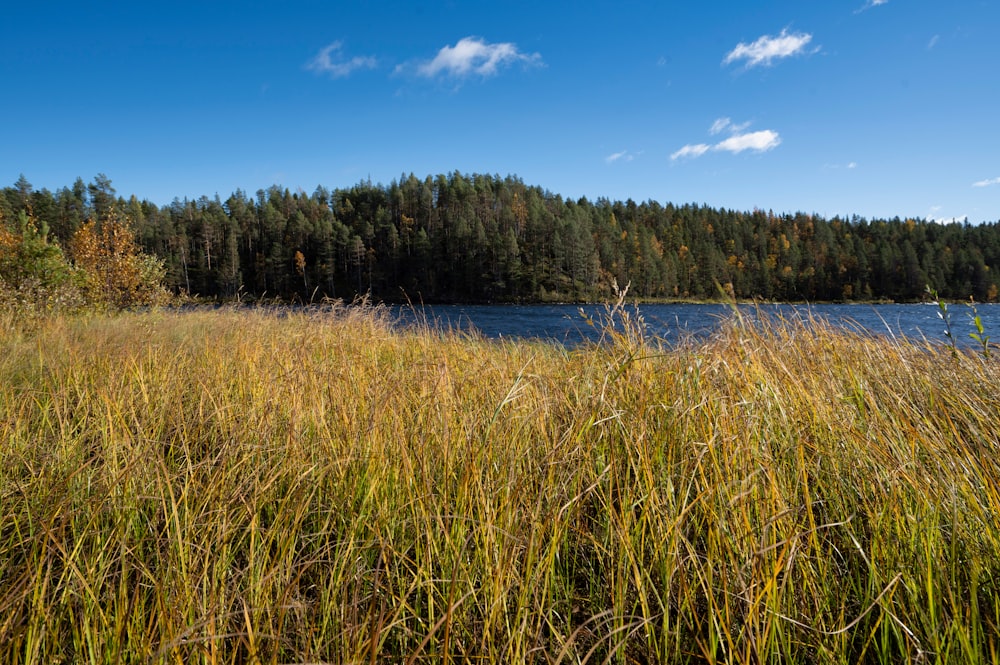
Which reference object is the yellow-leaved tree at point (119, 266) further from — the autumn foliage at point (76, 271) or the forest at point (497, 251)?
the forest at point (497, 251)

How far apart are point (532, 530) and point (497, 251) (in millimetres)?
59058

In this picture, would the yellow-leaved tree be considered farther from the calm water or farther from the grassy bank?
the grassy bank

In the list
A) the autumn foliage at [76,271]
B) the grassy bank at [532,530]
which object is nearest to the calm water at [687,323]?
the grassy bank at [532,530]

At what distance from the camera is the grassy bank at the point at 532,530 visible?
98cm

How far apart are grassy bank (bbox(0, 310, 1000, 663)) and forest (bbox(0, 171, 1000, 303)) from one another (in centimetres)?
5236

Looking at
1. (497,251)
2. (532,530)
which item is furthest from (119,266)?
(497,251)

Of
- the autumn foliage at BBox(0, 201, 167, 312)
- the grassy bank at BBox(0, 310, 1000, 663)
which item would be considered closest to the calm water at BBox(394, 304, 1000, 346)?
the grassy bank at BBox(0, 310, 1000, 663)

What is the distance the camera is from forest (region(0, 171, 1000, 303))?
190 ft

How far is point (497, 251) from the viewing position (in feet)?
194

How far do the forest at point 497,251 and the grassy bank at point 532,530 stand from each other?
172ft

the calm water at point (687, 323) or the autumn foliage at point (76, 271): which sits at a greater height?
the autumn foliage at point (76, 271)

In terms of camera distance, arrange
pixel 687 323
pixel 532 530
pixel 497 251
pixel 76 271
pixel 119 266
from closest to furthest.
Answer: pixel 532 530 < pixel 687 323 < pixel 76 271 < pixel 119 266 < pixel 497 251

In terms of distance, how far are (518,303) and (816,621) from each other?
2164 inches

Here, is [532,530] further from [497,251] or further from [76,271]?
[497,251]
